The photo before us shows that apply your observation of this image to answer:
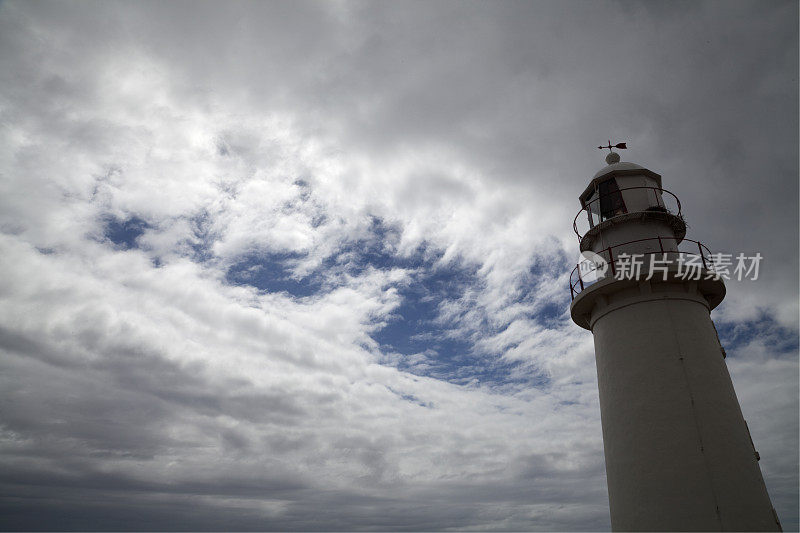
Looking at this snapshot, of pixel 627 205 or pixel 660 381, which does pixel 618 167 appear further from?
pixel 660 381

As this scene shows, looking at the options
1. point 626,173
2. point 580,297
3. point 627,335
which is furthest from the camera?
point 626,173

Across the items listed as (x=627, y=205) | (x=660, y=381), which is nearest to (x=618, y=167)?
(x=627, y=205)

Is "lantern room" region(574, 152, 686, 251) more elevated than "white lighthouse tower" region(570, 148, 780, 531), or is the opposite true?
"lantern room" region(574, 152, 686, 251)

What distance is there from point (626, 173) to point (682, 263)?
158 inches

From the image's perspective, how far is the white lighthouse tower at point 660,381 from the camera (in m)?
11.8

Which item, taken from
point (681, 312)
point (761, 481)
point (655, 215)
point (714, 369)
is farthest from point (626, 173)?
point (761, 481)

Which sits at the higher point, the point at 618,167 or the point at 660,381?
the point at 618,167

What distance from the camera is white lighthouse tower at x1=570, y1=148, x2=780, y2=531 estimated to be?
38.9 ft

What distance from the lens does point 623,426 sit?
13.4 meters

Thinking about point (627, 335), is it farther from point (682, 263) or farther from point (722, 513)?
point (722, 513)

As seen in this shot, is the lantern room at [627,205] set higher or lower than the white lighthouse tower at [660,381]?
higher

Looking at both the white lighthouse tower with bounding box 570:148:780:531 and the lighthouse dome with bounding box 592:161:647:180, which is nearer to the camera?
the white lighthouse tower with bounding box 570:148:780:531

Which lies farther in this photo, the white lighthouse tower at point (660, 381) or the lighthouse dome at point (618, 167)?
the lighthouse dome at point (618, 167)

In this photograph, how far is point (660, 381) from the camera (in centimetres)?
1312
